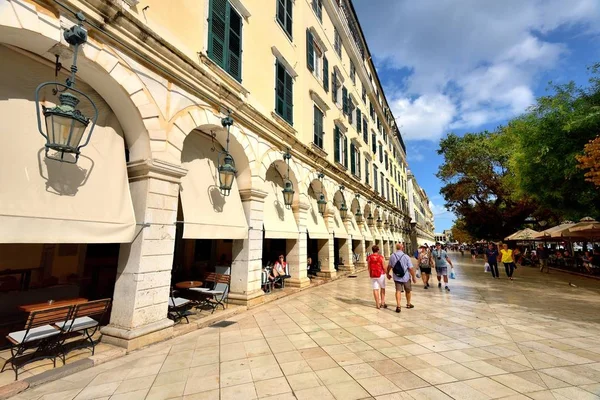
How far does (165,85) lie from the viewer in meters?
5.52

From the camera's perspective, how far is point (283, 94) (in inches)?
384

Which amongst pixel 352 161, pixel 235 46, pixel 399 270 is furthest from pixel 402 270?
pixel 352 161

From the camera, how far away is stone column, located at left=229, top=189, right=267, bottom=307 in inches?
286

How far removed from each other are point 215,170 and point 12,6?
13.9ft

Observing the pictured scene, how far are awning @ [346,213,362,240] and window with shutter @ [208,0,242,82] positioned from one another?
9992 millimetres

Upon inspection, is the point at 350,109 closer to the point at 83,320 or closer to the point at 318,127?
the point at 318,127

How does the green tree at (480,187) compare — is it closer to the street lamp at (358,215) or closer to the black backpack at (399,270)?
the street lamp at (358,215)

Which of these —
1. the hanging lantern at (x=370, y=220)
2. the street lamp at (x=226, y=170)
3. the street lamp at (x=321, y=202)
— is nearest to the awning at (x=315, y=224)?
the street lamp at (x=321, y=202)

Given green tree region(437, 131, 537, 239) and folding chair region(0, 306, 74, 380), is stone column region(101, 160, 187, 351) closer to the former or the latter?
folding chair region(0, 306, 74, 380)

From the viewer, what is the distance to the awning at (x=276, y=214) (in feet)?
28.5

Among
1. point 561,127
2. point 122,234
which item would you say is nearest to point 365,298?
point 122,234

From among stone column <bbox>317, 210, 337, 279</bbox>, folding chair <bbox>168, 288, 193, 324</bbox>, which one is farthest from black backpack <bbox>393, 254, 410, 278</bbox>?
stone column <bbox>317, 210, 337, 279</bbox>

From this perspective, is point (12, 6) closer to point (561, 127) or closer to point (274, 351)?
point (274, 351)

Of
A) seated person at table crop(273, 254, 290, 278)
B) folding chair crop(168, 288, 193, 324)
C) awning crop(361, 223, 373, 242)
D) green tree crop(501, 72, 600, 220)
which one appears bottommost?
folding chair crop(168, 288, 193, 324)
